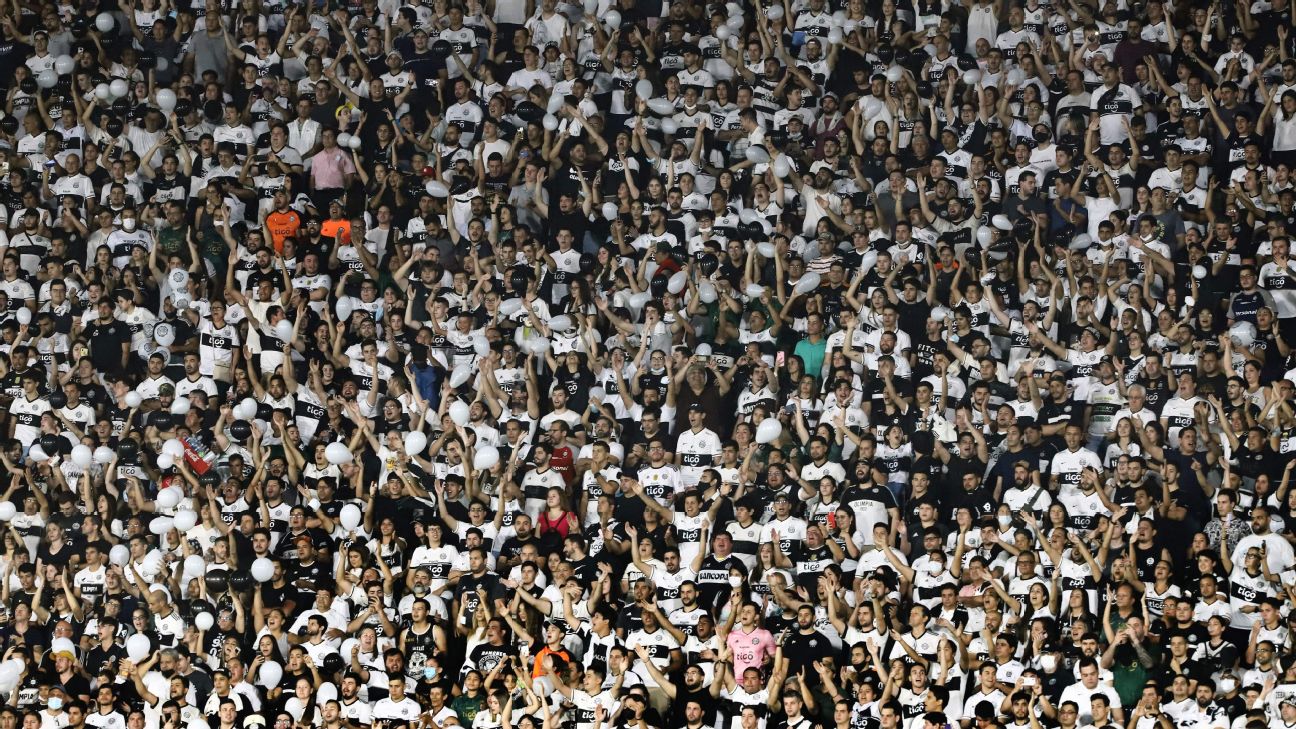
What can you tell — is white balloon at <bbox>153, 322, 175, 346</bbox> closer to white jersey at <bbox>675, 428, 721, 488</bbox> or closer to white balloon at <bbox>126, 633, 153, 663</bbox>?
white balloon at <bbox>126, 633, 153, 663</bbox>

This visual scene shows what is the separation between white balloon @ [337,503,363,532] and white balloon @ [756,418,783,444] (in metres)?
3.04

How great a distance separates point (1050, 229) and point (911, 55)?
92.4 inches

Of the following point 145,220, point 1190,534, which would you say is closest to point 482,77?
point 145,220

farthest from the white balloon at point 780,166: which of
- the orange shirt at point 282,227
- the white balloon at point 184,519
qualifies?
the white balloon at point 184,519

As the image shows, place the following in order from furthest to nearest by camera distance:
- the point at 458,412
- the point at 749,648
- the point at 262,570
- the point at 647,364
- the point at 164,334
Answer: the point at 164,334 < the point at 647,364 < the point at 458,412 < the point at 262,570 < the point at 749,648

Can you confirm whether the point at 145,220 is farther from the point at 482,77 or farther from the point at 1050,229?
the point at 1050,229

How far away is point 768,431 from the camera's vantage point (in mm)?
15977

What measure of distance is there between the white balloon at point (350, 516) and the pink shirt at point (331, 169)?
380 centimetres

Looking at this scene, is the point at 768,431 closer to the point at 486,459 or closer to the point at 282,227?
the point at 486,459

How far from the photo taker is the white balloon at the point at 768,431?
52.4 ft

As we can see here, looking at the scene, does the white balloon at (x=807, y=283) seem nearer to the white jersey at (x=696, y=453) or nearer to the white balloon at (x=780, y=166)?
the white balloon at (x=780, y=166)

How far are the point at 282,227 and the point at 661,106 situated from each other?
3.43m

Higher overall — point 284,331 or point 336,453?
point 284,331

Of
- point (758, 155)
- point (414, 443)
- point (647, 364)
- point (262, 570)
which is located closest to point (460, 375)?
point (414, 443)
